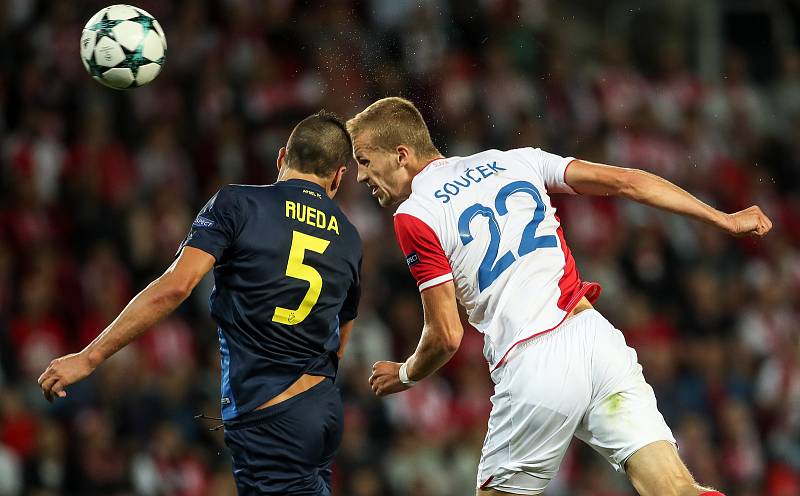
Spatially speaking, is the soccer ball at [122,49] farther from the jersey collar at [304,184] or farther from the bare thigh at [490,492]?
the bare thigh at [490,492]

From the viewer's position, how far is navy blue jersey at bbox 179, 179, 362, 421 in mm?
4996

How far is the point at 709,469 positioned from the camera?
11.2 m

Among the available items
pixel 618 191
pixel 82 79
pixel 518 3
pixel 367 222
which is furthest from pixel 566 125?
pixel 618 191

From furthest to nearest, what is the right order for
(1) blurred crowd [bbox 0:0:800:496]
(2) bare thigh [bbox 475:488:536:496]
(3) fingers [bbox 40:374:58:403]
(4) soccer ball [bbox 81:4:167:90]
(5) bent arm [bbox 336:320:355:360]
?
(1) blurred crowd [bbox 0:0:800:496]
(4) soccer ball [bbox 81:4:167:90]
(5) bent arm [bbox 336:320:355:360]
(2) bare thigh [bbox 475:488:536:496]
(3) fingers [bbox 40:374:58:403]

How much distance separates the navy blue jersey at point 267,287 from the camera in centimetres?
500

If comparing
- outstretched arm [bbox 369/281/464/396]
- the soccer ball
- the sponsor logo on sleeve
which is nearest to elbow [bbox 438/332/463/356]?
outstretched arm [bbox 369/281/464/396]

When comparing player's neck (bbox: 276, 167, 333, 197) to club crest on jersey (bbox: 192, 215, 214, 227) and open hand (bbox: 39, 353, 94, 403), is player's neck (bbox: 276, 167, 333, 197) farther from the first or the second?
open hand (bbox: 39, 353, 94, 403)

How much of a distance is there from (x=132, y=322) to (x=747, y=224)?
2.60 meters

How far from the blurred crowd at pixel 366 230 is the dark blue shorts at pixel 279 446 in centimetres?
445

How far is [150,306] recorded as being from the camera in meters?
4.72

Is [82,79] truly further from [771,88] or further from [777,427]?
[771,88]

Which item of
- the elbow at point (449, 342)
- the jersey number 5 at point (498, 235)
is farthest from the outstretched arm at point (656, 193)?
the elbow at point (449, 342)

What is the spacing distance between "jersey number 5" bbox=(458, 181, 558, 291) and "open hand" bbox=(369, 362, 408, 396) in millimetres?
679

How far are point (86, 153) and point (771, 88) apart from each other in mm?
9484
